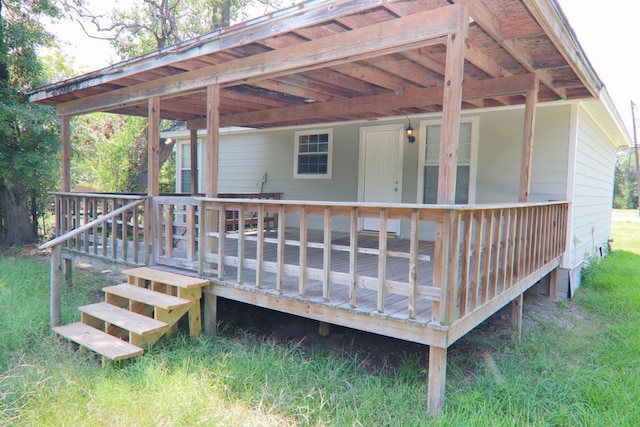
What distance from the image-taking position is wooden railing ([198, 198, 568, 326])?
2.92 metres

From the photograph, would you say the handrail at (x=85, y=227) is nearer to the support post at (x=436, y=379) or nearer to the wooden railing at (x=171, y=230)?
the wooden railing at (x=171, y=230)

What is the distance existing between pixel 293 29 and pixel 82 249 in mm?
4605

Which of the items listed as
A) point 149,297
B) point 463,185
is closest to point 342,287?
point 149,297

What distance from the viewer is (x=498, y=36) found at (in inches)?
137

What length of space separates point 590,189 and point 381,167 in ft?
12.2

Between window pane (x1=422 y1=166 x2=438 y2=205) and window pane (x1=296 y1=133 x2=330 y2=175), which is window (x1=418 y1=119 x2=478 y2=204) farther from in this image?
window pane (x1=296 y1=133 x2=330 y2=175)

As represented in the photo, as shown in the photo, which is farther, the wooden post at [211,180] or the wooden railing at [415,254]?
the wooden post at [211,180]

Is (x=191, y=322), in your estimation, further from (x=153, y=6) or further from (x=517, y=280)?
(x=153, y=6)

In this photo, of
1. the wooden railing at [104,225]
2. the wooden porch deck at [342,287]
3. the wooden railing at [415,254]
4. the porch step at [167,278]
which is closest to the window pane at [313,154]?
the wooden porch deck at [342,287]

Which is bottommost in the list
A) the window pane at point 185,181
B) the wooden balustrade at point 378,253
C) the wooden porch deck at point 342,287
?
the wooden porch deck at point 342,287

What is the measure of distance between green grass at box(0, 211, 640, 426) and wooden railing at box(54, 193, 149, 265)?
105cm

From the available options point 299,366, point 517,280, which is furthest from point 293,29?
point 517,280

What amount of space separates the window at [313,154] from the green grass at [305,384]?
4.35 m

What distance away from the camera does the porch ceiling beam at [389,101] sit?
4.72 m
